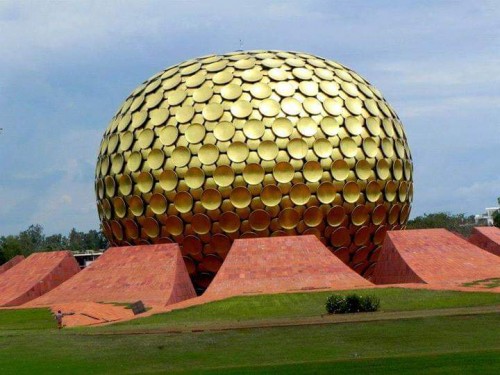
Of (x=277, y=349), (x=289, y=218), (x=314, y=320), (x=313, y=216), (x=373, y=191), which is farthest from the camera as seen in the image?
(x=373, y=191)

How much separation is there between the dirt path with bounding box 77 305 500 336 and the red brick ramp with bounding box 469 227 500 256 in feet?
49.9

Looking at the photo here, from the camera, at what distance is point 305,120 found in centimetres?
2655

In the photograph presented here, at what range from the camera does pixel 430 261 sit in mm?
25250

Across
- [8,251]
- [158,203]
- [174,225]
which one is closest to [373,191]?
[174,225]

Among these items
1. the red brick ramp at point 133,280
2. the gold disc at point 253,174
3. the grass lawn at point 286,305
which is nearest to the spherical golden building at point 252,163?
the gold disc at point 253,174

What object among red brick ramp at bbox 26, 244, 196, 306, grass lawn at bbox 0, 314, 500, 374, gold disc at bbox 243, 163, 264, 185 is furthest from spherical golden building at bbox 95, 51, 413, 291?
grass lawn at bbox 0, 314, 500, 374

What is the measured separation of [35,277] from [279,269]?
9.61 metres

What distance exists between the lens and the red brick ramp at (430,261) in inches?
955

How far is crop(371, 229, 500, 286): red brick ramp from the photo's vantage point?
79.6 feet

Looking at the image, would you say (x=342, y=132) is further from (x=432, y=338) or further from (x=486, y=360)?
(x=486, y=360)

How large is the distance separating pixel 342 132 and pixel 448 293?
8.20 metres

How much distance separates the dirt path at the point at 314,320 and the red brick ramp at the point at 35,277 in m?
11.4

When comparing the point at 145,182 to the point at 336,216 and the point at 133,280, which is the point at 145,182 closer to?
the point at 133,280

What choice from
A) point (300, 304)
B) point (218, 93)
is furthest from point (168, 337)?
point (218, 93)
